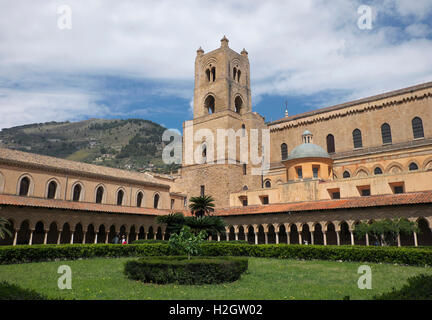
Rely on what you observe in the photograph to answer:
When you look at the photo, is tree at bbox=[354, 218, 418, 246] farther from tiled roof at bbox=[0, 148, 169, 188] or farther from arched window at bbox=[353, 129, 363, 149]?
tiled roof at bbox=[0, 148, 169, 188]

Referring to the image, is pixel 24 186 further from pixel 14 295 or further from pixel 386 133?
pixel 386 133

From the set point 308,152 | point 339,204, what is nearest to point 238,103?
point 308,152

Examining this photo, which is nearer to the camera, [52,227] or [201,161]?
[52,227]

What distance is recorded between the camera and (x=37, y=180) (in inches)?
1171

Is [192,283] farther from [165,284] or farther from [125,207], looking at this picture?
[125,207]

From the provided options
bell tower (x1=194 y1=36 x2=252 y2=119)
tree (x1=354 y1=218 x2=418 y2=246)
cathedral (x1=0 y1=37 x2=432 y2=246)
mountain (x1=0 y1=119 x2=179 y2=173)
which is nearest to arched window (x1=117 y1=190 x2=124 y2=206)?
cathedral (x1=0 y1=37 x2=432 y2=246)

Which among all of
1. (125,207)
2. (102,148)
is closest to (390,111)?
(125,207)

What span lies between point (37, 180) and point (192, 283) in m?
22.9

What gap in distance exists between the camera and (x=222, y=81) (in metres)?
44.1

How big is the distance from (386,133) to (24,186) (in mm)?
34390

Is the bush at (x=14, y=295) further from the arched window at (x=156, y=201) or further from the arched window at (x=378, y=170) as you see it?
the arched window at (x=156, y=201)
